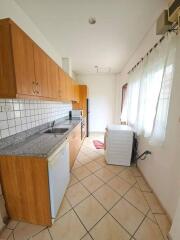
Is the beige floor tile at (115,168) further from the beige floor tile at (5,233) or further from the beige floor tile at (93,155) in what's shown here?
Result: the beige floor tile at (5,233)

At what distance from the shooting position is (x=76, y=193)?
70.9 inches

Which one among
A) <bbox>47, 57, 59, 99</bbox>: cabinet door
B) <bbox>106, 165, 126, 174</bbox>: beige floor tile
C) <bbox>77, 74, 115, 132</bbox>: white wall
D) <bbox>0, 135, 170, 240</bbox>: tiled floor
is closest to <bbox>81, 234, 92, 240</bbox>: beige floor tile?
<bbox>0, 135, 170, 240</bbox>: tiled floor

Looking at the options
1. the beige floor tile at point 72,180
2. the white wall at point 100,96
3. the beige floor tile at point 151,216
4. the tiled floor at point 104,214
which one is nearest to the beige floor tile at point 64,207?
the tiled floor at point 104,214

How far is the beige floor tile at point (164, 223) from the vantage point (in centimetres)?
126

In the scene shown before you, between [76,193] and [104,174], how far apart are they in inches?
27.4

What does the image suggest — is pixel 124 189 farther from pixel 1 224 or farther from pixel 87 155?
pixel 1 224

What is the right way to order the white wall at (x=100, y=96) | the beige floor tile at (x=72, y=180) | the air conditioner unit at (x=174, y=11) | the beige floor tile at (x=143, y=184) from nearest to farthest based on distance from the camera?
the air conditioner unit at (x=174, y=11) < the beige floor tile at (x=143, y=184) < the beige floor tile at (x=72, y=180) < the white wall at (x=100, y=96)

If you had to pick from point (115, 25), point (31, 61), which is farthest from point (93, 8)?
point (31, 61)

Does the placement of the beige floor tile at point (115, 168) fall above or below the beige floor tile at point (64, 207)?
above

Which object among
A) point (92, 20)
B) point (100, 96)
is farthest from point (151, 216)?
point (100, 96)

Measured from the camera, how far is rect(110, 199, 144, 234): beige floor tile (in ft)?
4.34

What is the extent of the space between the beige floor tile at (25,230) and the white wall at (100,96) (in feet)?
13.9

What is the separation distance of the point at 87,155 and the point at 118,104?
2683mm

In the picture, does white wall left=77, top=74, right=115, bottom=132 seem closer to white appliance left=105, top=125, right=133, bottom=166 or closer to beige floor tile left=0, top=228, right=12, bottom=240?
white appliance left=105, top=125, right=133, bottom=166
